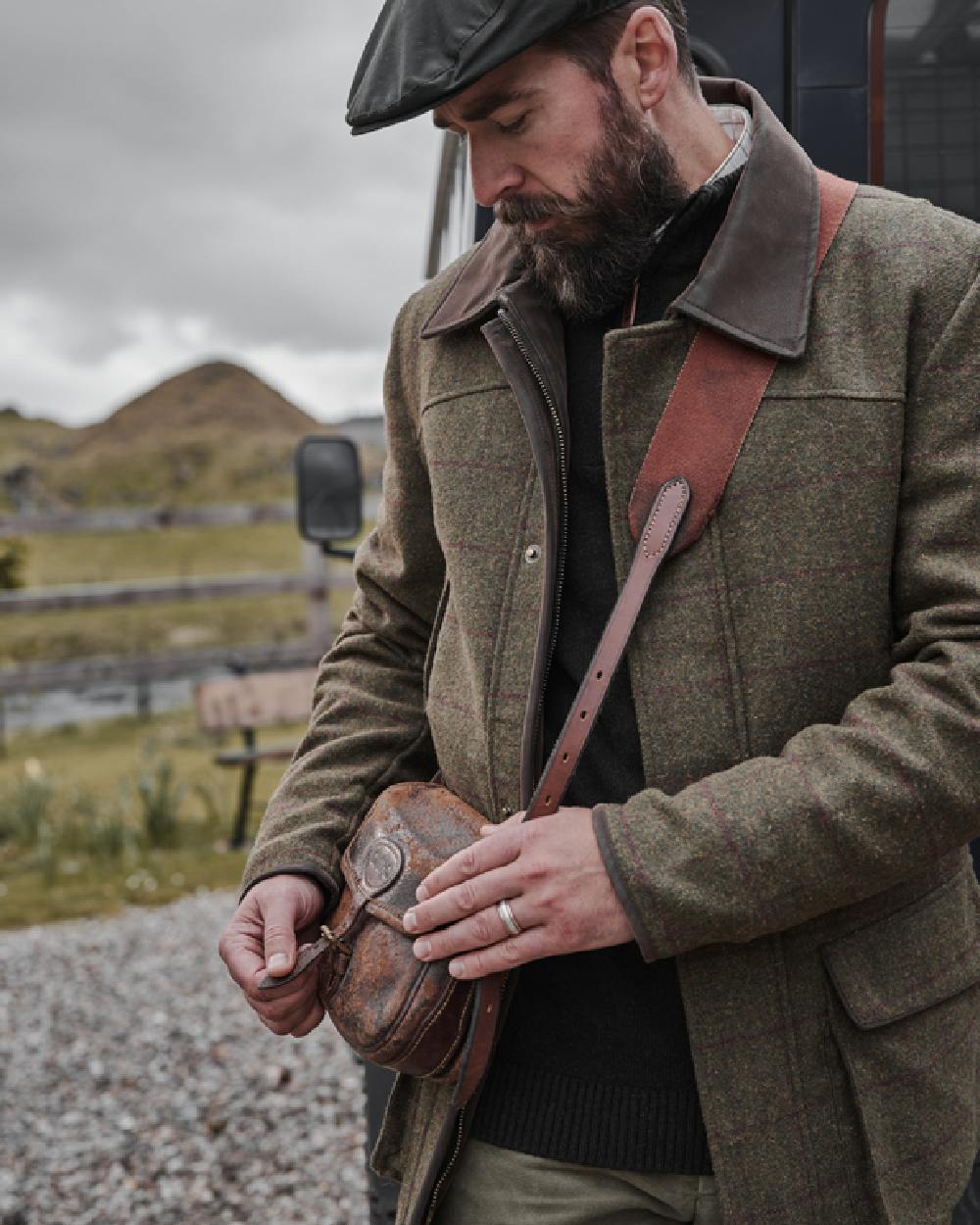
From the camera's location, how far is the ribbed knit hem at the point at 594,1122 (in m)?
1.29

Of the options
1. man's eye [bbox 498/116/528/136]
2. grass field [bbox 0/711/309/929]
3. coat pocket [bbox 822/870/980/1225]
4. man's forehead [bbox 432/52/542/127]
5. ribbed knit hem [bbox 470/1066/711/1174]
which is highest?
man's forehead [bbox 432/52/542/127]

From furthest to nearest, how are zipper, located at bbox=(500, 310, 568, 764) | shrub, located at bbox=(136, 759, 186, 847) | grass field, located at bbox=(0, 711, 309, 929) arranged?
1. shrub, located at bbox=(136, 759, 186, 847)
2. grass field, located at bbox=(0, 711, 309, 929)
3. zipper, located at bbox=(500, 310, 568, 764)

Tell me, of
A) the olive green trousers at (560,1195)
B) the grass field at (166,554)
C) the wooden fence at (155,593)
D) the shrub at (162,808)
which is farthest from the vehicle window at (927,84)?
the grass field at (166,554)

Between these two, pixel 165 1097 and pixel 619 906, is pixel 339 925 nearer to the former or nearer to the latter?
pixel 619 906

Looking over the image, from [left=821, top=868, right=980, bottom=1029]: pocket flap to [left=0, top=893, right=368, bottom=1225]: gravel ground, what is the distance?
2704mm

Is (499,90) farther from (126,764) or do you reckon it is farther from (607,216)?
(126,764)

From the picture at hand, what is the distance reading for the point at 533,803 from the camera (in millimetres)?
1217

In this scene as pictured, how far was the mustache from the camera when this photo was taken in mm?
1341

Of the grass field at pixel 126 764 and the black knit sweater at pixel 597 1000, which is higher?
the black knit sweater at pixel 597 1000

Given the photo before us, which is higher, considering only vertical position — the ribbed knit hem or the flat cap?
the flat cap

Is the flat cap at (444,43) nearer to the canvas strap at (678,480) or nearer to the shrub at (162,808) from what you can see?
the canvas strap at (678,480)

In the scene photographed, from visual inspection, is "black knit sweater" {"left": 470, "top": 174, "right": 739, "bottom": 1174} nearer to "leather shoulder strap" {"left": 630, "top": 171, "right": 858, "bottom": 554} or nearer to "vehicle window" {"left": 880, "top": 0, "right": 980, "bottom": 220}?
"leather shoulder strap" {"left": 630, "top": 171, "right": 858, "bottom": 554}

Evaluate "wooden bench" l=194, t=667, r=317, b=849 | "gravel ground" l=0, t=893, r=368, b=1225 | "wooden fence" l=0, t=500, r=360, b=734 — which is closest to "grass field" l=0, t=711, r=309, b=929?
"wooden bench" l=194, t=667, r=317, b=849

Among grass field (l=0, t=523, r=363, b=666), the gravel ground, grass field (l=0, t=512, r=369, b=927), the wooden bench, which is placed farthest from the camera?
grass field (l=0, t=523, r=363, b=666)
